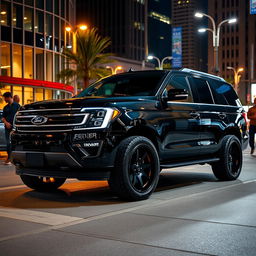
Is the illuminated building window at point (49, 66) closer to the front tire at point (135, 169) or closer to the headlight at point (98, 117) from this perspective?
the front tire at point (135, 169)

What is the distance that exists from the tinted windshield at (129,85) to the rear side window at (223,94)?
165 cm

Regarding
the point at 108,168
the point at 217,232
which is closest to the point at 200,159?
the point at 108,168

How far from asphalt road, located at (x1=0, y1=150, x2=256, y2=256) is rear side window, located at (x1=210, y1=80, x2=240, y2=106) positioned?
1.69 metres

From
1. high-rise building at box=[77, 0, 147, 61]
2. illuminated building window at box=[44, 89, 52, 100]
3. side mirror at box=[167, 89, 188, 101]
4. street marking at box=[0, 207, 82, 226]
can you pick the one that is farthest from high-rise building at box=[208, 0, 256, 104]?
street marking at box=[0, 207, 82, 226]

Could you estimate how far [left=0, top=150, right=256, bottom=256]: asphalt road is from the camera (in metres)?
4.67

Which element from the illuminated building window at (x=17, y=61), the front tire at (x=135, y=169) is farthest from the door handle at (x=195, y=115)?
the illuminated building window at (x=17, y=61)

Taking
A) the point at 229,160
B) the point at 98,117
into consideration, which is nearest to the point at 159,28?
the point at 229,160

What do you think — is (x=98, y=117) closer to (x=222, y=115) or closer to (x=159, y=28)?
(x=222, y=115)

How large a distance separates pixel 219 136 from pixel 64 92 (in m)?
40.6

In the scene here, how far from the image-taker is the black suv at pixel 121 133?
676cm

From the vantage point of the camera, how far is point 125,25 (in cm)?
12381

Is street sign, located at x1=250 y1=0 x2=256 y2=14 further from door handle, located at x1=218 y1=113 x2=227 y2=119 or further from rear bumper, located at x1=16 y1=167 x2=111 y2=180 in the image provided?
rear bumper, located at x1=16 y1=167 x2=111 y2=180

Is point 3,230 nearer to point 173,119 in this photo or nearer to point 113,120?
point 113,120

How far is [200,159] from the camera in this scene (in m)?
8.77
